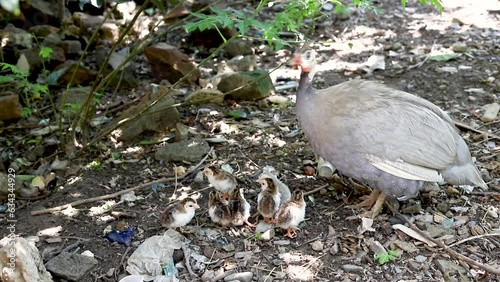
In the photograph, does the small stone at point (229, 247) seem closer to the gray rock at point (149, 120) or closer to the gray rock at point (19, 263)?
the gray rock at point (19, 263)

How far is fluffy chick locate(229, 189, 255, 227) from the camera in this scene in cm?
457

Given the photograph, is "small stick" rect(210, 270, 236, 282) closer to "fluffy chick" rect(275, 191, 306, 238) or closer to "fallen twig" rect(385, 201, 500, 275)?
"fluffy chick" rect(275, 191, 306, 238)

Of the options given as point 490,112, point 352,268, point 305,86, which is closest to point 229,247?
point 352,268

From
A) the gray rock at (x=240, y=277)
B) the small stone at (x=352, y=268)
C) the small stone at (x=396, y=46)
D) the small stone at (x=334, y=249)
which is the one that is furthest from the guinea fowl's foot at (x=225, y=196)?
the small stone at (x=396, y=46)

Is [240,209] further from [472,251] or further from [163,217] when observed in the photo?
[472,251]

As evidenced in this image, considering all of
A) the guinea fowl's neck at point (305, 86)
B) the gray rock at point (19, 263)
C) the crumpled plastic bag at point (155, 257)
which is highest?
the guinea fowl's neck at point (305, 86)

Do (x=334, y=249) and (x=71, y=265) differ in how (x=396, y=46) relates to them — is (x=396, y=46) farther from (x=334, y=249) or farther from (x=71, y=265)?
(x=71, y=265)

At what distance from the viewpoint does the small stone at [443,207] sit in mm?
4883

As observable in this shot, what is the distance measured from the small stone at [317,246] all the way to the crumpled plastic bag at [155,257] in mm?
868

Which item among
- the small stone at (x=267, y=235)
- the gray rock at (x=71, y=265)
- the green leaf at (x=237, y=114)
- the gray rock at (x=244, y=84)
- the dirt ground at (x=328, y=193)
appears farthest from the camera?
the gray rock at (x=244, y=84)

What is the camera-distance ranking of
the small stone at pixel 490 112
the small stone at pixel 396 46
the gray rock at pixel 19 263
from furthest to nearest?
1. the small stone at pixel 396 46
2. the small stone at pixel 490 112
3. the gray rock at pixel 19 263

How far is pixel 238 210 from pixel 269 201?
228 mm

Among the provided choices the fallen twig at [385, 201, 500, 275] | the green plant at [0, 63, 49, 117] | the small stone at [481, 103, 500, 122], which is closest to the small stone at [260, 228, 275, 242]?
the fallen twig at [385, 201, 500, 275]

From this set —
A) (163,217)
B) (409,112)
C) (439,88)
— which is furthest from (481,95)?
(163,217)
